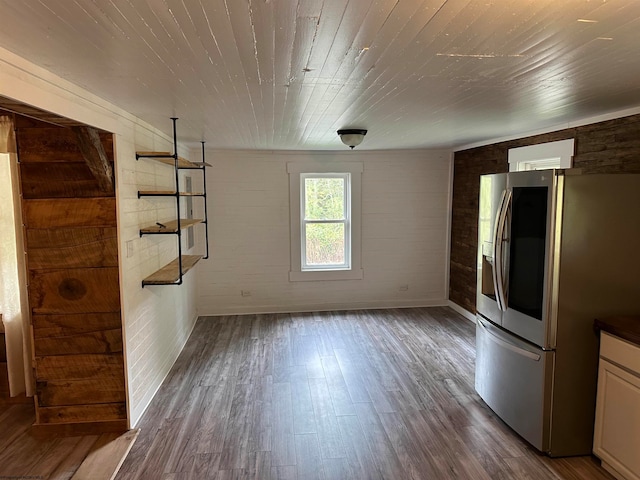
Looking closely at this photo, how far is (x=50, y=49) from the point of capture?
150 cm

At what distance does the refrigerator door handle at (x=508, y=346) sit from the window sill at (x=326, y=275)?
2.62 meters

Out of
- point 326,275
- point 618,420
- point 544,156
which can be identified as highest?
point 544,156

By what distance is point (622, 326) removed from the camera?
89.9 inches

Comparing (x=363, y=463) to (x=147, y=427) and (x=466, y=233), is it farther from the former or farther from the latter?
(x=466, y=233)

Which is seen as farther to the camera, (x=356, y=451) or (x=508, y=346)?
(x=508, y=346)

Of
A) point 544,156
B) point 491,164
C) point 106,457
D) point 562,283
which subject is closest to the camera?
point 562,283

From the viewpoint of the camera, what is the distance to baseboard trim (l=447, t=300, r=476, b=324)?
16.9ft

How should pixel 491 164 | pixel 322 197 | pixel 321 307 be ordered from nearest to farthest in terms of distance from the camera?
pixel 491 164
pixel 322 197
pixel 321 307

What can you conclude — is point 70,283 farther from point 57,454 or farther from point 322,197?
point 322,197

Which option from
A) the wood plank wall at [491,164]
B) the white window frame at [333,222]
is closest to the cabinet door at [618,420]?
the wood plank wall at [491,164]

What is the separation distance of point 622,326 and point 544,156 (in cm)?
187

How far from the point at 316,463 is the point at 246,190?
365 cm

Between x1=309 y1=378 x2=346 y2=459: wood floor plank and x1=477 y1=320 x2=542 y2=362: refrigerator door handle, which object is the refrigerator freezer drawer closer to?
x1=477 y1=320 x2=542 y2=362: refrigerator door handle

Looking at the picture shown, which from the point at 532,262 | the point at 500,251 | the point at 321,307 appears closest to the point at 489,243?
the point at 500,251
